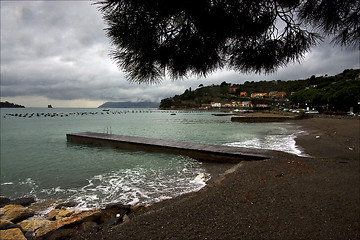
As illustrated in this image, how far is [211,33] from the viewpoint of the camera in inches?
72.4

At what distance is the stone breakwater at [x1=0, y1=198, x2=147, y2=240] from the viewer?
3.31 m

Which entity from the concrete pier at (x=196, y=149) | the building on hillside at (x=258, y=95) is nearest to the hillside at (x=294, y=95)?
the building on hillside at (x=258, y=95)

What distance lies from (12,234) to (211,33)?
433 centimetres

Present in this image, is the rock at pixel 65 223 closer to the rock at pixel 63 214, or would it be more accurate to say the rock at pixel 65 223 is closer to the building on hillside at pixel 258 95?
the rock at pixel 63 214

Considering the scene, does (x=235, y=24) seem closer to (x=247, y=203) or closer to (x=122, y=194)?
(x=247, y=203)

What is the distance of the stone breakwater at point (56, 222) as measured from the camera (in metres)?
3.31

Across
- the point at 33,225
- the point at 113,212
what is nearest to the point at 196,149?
the point at 113,212

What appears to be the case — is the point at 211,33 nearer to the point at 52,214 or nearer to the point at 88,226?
the point at 88,226

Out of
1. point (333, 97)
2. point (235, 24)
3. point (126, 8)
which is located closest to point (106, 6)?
point (126, 8)

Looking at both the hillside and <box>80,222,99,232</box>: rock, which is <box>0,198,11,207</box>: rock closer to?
<box>80,222,99,232</box>: rock

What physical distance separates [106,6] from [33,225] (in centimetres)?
422

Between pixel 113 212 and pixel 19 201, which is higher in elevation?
pixel 113 212

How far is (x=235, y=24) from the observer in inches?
71.9

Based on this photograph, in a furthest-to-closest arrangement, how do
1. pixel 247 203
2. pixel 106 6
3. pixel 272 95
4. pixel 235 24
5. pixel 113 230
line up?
pixel 272 95 → pixel 247 203 → pixel 113 230 → pixel 235 24 → pixel 106 6
